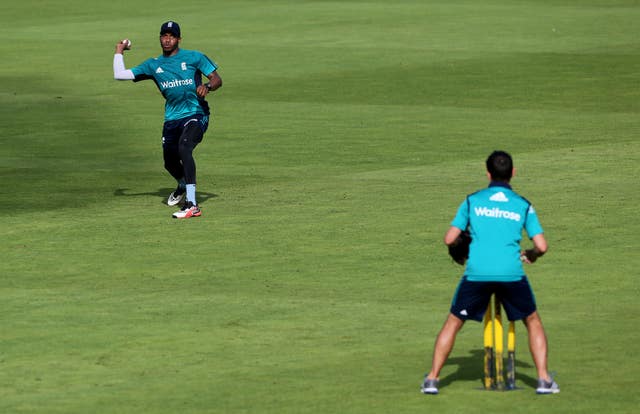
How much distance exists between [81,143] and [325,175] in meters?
5.54

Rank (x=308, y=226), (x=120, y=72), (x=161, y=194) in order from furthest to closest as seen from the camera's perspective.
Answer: (x=161, y=194)
(x=120, y=72)
(x=308, y=226)

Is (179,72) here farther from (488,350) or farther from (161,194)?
(488,350)

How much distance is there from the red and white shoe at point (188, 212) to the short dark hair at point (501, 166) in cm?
784

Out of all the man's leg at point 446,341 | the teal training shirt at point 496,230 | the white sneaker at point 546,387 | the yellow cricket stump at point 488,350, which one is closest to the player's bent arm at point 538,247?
the teal training shirt at point 496,230

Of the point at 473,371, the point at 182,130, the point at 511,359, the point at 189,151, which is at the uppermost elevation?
the point at 182,130

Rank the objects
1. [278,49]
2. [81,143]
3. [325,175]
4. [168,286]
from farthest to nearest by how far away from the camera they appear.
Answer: [278,49] < [81,143] < [325,175] < [168,286]

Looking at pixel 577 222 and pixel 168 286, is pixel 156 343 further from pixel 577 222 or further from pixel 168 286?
pixel 577 222

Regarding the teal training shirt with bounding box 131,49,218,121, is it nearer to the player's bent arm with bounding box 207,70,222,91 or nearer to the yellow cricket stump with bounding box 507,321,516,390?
the player's bent arm with bounding box 207,70,222,91

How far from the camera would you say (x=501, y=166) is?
9891mm

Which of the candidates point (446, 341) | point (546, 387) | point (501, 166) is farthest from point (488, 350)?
point (501, 166)

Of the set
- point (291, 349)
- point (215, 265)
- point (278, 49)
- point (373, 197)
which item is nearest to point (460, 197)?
point (373, 197)

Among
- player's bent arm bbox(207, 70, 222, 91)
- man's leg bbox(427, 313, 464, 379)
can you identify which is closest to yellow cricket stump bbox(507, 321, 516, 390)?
man's leg bbox(427, 313, 464, 379)

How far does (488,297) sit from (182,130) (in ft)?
27.8

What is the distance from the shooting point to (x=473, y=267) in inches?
387
